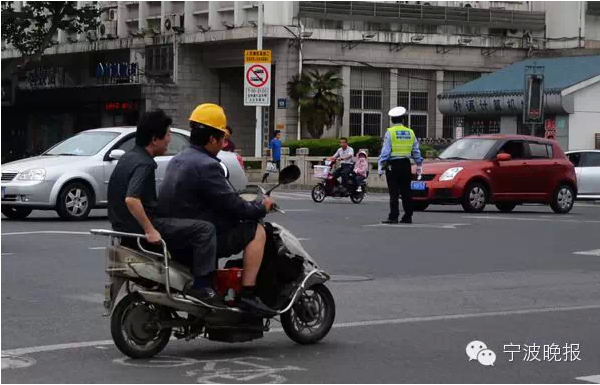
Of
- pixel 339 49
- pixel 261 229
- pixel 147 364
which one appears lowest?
pixel 147 364

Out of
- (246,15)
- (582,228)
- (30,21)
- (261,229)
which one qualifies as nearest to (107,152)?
(582,228)

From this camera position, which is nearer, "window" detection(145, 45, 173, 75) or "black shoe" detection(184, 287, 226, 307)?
"black shoe" detection(184, 287, 226, 307)

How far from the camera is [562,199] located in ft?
92.3

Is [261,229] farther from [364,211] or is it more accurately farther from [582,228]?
[364,211]

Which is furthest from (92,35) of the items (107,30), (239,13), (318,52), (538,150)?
(538,150)

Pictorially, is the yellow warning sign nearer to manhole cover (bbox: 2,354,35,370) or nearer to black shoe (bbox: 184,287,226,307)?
black shoe (bbox: 184,287,226,307)

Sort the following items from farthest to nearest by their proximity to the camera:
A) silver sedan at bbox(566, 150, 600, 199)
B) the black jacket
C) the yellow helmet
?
silver sedan at bbox(566, 150, 600, 199) < the yellow helmet < the black jacket

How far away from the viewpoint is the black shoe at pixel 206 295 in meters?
8.78

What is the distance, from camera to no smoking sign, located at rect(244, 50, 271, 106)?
157 feet

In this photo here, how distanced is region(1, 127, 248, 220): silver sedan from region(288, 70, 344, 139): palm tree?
111 ft

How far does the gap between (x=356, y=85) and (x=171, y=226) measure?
51.1 m

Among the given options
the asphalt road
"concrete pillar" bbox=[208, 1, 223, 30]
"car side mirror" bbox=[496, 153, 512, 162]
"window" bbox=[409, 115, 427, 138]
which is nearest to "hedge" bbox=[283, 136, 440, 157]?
"concrete pillar" bbox=[208, 1, 223, 30]

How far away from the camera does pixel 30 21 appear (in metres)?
62.6

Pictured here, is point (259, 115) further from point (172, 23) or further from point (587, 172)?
point (587, 172)
